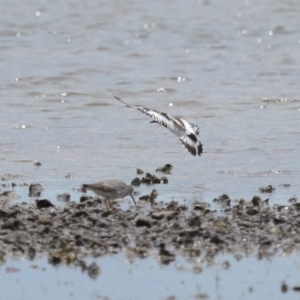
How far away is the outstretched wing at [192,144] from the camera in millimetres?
10539

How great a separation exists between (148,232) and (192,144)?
2637 millimetres

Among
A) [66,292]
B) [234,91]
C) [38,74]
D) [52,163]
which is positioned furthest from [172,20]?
[66,292]

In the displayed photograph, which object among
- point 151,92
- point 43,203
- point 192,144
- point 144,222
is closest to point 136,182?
point 192,144

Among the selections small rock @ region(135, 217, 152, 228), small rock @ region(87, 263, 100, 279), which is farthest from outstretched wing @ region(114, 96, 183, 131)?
small rock @ region(87, 263, 100, 279)

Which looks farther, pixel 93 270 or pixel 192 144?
pixel 192 144

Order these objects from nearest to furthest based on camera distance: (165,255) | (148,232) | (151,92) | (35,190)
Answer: (165,255) → (148,232) → (35,190) → (151,92)

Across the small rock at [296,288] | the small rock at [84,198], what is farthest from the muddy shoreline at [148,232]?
the small rock at [296,288]

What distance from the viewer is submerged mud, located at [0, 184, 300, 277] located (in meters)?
7.59

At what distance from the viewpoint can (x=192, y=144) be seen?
417 inches

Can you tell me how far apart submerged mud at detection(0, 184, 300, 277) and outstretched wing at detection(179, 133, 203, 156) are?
1.41 m

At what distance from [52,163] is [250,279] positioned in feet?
18.1

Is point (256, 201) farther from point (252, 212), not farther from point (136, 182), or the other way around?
point (136, 182)

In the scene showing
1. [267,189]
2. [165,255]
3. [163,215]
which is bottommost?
[165,255]

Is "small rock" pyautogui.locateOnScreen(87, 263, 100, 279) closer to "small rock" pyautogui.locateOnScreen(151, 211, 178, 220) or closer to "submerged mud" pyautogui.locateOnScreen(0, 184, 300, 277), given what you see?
"submerged mud" pyautogui.locateOnScreen(0, 184, 300, 277)
